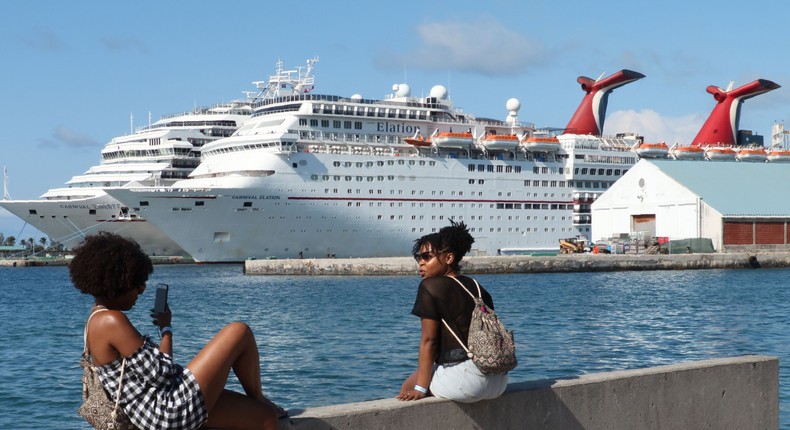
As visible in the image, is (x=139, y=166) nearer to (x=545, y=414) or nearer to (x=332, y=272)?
(x=332, y=272)

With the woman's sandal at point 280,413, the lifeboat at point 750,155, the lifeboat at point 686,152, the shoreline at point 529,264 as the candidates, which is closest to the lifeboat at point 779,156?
the lifeboat at point 750,155

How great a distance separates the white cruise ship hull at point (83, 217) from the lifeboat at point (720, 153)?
36.3m

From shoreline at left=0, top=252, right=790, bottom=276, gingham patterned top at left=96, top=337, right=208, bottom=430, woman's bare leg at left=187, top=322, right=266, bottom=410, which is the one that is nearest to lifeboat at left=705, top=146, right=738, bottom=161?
shoreline at left=0, top=252, right=790, bottom=276

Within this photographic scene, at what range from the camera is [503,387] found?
5445 millimetres

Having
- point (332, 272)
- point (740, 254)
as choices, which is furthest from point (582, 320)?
point (740, 254)

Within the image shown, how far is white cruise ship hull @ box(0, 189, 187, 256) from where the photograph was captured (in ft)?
182

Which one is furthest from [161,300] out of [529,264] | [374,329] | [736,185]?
[736,185]

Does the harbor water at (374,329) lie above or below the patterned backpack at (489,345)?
below

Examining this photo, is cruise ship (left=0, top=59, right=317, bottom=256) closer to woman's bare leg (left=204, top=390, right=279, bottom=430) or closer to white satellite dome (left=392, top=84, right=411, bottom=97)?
white satellite dome (left=392, top=84, right=411, bottom=97)

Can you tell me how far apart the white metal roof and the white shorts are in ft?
140

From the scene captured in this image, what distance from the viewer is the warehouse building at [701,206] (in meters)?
46.2

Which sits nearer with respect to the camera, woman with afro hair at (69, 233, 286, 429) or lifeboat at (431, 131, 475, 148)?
woman with afro hair at (69, 233, 286, 429)

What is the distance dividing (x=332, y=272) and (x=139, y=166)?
946 inches

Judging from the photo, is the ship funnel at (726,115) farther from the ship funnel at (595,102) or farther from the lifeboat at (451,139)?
the lifeboat at (451,139)
